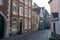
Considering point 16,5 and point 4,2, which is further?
point 16,5

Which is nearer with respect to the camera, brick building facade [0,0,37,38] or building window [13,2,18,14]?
brick building facade [0,0,37,38]

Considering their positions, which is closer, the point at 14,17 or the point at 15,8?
the point at 14,17

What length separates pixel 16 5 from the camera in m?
29.9

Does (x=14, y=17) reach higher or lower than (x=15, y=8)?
lower

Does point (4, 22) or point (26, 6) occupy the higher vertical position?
point (26, 6)

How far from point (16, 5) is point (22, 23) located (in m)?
4.89

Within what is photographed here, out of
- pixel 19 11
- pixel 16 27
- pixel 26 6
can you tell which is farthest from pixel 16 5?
pixel 26 6

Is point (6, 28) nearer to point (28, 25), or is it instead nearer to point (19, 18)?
point (19, 18)

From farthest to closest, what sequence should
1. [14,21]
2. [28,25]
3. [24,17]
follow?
[28,25]
[24,17]
[14,21]

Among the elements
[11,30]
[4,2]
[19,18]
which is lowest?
[11,30]

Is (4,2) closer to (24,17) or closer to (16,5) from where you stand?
(16,5)

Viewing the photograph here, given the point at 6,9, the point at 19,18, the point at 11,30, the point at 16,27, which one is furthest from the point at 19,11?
the point at 6,9

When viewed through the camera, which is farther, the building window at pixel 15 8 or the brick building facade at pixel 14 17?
the building window at pixel 15 8

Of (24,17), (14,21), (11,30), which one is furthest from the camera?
(24,17)
